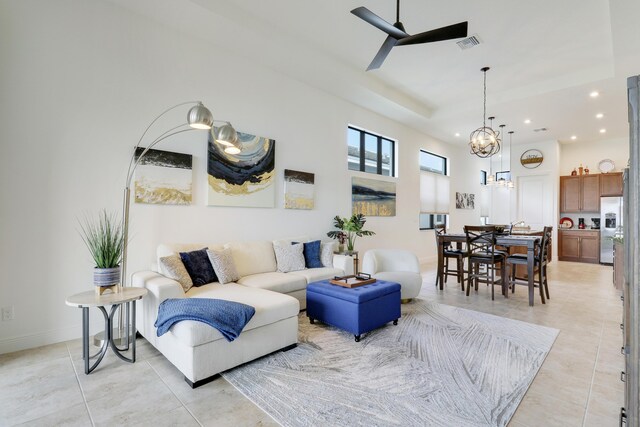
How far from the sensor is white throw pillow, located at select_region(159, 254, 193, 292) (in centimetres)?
296

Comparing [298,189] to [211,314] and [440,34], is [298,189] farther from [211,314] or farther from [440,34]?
[211,314]

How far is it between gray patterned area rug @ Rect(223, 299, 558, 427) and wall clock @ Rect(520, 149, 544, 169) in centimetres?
728

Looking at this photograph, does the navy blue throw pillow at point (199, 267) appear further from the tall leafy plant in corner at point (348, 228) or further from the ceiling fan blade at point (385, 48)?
the ceiling fan blade at point (385, 48)

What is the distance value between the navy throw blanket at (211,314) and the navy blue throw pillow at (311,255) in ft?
6.24

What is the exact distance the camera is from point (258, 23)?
375cm

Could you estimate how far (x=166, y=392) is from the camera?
210cm

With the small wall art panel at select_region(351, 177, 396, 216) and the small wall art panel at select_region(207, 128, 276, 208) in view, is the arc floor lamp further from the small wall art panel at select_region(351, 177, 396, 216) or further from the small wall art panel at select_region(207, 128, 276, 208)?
the small wall art panel at select_region(351, 177, 396, 216)

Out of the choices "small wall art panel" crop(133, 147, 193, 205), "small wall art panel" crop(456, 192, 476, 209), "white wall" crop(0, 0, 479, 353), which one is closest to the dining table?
"white wall" crop(0, 0, 479, 353)

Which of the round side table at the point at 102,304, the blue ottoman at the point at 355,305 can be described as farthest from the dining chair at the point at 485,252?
the round side table at the point at 102,304

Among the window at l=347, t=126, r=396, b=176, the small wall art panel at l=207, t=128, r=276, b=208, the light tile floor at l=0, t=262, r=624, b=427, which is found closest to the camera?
the light tile floor at l=0, t=262, r=624, b=427

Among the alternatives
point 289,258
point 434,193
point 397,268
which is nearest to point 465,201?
point 434,193

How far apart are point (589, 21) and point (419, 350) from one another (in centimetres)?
445

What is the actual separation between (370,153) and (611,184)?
21.2ft

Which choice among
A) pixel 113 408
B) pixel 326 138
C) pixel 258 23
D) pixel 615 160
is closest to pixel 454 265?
pixel 326 138
